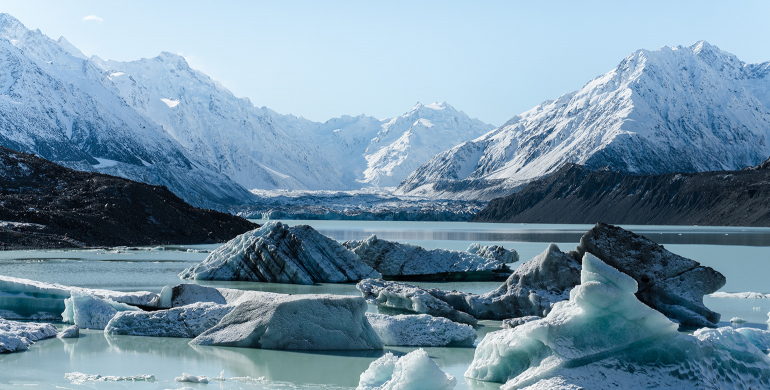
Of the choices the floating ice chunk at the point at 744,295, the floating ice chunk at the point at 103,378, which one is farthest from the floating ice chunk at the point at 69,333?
the floating ice chunk at the point at 744,295

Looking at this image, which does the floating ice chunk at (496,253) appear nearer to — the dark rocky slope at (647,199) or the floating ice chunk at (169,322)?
the floating ice chunk at (169,322)

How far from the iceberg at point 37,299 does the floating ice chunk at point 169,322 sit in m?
1.88

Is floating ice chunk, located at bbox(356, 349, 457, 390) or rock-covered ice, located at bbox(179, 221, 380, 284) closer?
floating ice chunk, located at bbox(356, 349, 457, 390)

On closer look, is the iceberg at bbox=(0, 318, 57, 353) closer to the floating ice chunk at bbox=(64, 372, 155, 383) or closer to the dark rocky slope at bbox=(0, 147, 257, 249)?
the floating ice chunk at bbox=(64, 372, 155, 383)

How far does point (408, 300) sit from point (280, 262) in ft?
27.0

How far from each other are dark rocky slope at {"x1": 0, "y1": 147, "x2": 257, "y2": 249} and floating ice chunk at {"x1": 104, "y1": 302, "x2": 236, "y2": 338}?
3005 centimetres

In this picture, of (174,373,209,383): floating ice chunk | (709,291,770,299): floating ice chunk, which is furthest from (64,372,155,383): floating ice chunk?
(709,291,770,299): floating ice chunk

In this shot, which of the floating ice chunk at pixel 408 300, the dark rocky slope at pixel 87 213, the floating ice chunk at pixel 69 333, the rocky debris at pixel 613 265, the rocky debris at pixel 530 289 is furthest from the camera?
the dark rocky slope at pixel 87 213

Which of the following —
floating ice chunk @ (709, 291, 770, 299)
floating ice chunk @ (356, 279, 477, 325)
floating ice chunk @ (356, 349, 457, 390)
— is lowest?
floating ice chunk @ (709, 291, 770, 299)

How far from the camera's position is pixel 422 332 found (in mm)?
12672

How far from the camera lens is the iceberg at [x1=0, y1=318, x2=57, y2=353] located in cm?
1110

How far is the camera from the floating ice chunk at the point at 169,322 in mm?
12844

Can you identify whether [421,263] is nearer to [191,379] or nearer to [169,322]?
[169,322]

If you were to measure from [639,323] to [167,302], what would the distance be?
31.6ft
